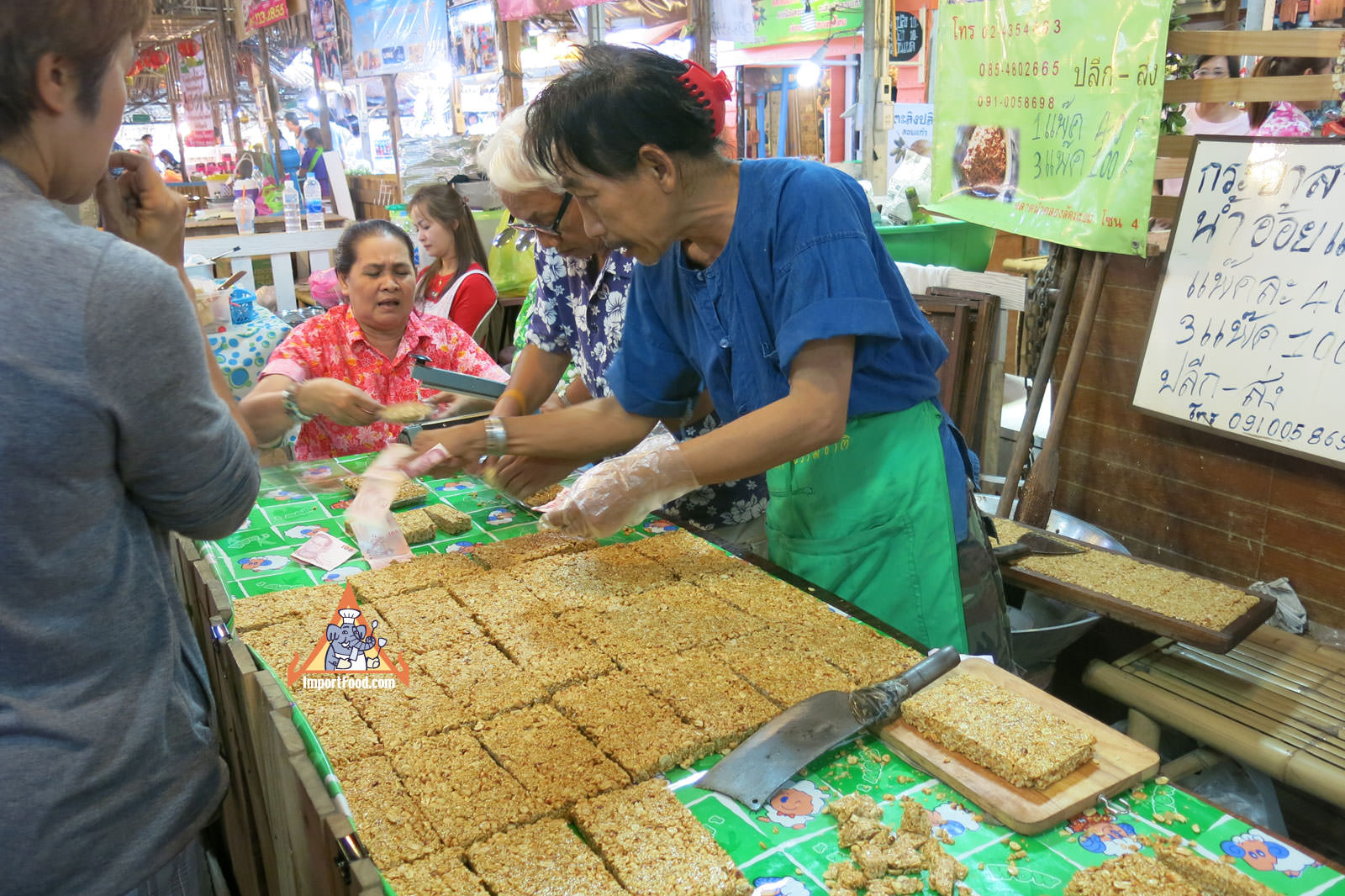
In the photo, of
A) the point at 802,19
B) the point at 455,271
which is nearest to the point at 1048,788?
the point at 455,271

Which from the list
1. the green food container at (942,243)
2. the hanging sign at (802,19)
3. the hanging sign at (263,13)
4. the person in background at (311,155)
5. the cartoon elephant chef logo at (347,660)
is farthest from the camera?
the person in background at (311,155)

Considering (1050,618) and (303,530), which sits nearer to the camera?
(303,530)

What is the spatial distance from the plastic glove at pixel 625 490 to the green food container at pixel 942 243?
2480mm

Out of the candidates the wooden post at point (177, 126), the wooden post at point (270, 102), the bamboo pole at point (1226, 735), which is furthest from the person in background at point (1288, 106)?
the wooden post at point (177, 126)

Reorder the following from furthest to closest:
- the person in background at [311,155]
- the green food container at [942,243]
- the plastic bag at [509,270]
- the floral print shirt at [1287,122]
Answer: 1. the person in background at [311,155]
2. the plastic bag at [509,270]
3. the green food container at [942,243]
4. the floral print shirt at [1287,122]

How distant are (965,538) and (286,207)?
5756mm

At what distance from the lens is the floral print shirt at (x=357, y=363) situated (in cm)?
309

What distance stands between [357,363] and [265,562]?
129cm

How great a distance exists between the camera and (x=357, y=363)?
3195 millimetres

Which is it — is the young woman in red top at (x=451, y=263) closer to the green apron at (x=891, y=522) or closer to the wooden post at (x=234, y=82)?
the green apron at (x=891, y=522)

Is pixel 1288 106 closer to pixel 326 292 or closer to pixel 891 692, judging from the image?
pixel 891 692

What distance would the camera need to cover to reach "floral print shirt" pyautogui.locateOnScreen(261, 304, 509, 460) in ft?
10.1

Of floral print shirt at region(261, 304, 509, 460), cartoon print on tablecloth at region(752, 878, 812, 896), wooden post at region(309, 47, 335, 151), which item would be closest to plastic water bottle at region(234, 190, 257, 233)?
floral print shirt at region(261, 304, 509, 460)

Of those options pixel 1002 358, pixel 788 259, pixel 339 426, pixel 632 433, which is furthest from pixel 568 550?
pixel 1002 358
